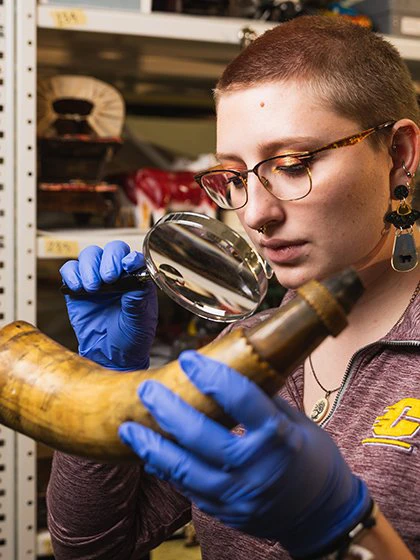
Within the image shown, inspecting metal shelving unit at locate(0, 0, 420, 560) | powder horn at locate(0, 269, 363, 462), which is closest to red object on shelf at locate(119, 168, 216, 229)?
metal shelving unit at locate(0, 0, 420, 560)

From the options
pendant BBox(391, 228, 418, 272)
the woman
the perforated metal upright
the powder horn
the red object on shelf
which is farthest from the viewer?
the red object on shelf

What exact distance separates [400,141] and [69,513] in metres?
0.70

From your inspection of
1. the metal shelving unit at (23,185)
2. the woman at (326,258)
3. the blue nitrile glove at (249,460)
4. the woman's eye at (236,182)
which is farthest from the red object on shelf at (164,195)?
the blue nitrile glove at (249,460)

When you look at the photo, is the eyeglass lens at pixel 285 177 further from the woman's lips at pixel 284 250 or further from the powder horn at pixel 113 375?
the powder horn at pixel 113 375

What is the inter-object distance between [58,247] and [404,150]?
2.67ft

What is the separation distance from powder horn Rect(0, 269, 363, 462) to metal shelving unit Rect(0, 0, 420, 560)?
31.4 inches

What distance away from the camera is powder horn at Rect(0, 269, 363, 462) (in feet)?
1.95

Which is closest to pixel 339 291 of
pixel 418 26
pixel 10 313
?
pixel 10 313

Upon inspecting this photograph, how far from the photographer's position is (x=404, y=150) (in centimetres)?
98

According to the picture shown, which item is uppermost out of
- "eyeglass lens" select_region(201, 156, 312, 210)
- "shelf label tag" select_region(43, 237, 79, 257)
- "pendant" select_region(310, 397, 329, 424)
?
"eyeglass lens" select_region(201, 156, 312, 210)

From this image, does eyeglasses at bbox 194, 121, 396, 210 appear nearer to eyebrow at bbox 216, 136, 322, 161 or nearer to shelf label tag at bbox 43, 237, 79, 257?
eyebrow at bbox 216, 136, 322, 161

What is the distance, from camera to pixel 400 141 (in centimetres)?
97

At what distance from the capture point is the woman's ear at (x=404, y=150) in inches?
37.9

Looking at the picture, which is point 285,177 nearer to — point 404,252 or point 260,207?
point 260,207
